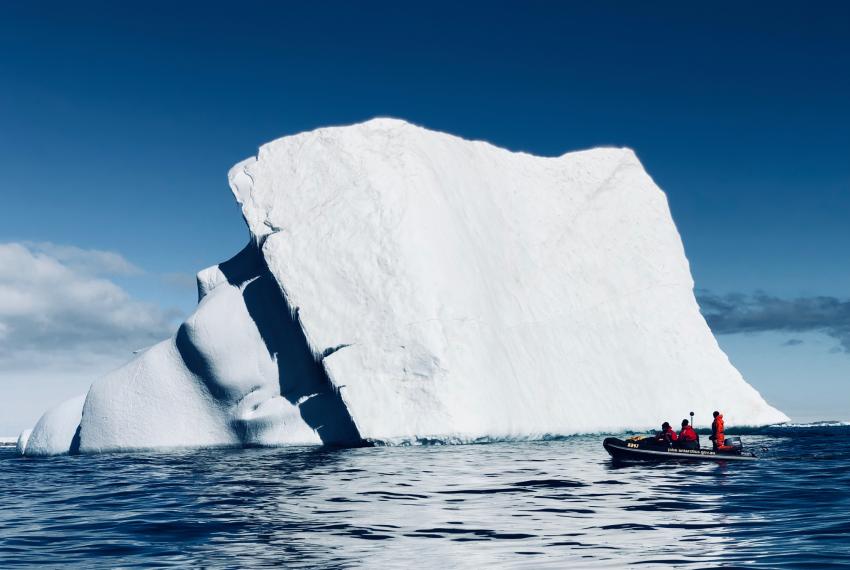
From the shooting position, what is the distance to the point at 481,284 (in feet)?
94.8

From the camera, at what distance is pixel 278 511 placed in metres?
11.8

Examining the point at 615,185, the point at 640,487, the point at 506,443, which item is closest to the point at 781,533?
the point at 640,487

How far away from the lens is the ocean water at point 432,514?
8.66 meters

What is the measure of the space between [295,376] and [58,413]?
10908 millimetres

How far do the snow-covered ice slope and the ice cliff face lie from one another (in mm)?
76

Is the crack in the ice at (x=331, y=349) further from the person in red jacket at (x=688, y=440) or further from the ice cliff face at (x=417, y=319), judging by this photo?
the person in red jacket at (x=688, y=440)

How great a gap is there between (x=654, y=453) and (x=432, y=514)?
34.8 ft

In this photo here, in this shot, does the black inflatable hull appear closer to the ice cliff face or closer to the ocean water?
the ocean water

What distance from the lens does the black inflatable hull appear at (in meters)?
19.9

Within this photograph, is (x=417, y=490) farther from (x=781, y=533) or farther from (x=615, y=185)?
(x=615, y=185)

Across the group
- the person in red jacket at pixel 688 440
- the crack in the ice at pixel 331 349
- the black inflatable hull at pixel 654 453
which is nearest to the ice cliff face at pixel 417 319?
the crack in the ice at pixel 331 349

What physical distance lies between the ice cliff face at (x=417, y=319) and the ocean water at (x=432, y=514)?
5732 millimetres

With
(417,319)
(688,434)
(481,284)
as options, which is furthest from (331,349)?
(688,434)

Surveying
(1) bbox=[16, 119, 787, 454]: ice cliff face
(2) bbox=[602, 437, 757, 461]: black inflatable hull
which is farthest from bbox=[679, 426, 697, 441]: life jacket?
(1) bbox=[16, 119, 787, 454]: ice cliff face
